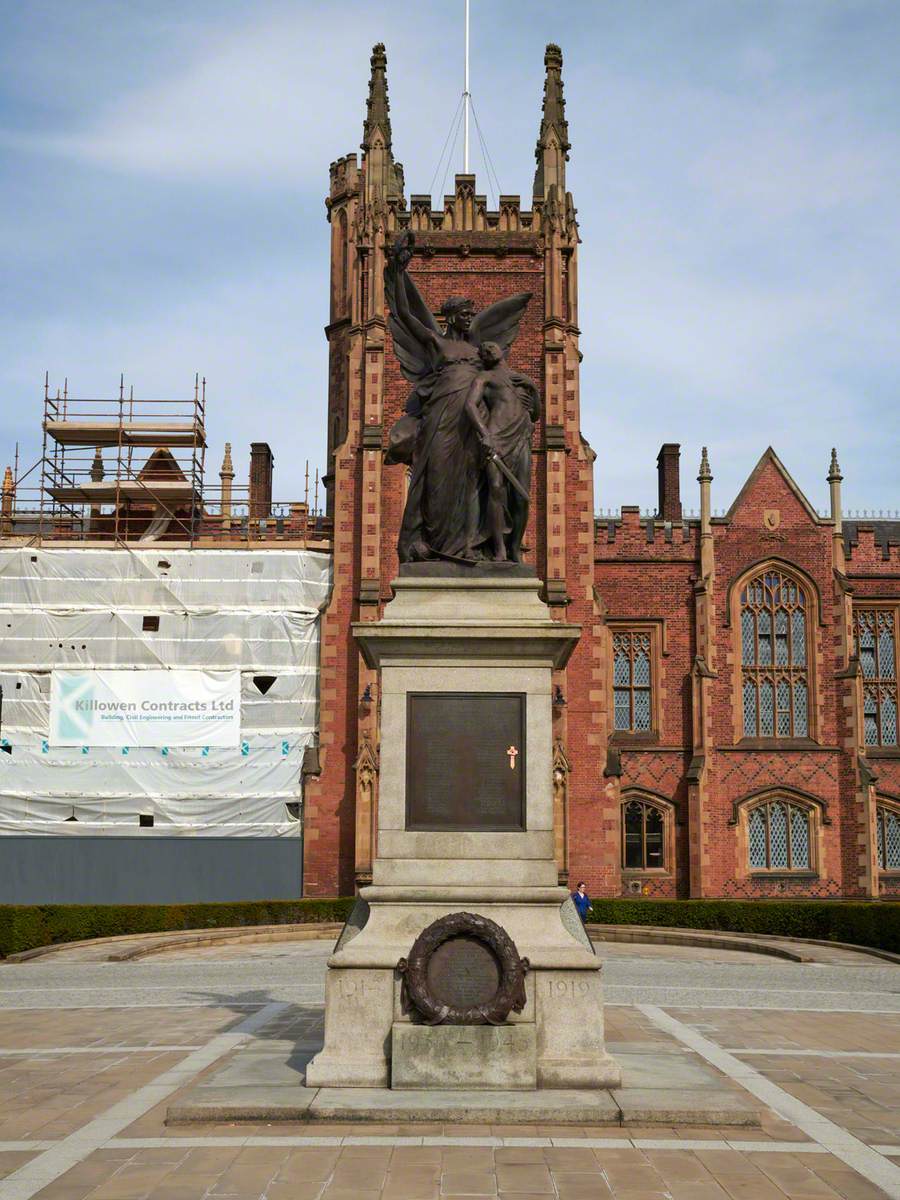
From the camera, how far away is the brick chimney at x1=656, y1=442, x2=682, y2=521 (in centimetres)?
4566

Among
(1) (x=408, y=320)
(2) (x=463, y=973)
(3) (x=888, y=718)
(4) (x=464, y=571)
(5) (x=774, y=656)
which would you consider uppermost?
(5) (x=774, y=656)

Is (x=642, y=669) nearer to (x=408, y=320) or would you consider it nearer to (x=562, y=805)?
(x=562, y=805)

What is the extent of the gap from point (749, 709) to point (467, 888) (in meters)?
31.1

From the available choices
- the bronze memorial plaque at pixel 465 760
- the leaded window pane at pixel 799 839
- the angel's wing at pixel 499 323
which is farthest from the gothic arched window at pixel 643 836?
the bronze memorial plaque at pixel 465 760

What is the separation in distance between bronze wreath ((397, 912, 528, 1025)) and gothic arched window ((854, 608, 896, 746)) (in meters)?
33.3

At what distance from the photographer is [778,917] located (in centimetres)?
2977

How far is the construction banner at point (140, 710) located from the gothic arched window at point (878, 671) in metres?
19.9

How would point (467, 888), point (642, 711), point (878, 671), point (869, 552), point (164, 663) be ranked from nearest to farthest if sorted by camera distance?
point (467, 888) < point (164, 663) < point (642, 711) < point (878, 671) < point (869, 552)

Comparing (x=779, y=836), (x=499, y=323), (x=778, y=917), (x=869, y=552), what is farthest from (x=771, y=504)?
(x=499, y=323)

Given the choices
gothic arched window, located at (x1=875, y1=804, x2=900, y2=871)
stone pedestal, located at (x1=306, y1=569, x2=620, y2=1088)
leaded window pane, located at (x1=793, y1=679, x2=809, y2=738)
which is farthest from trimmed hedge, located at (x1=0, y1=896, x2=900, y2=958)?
stone pedestal, located at (x1=306, y1=569, x2=620, y2=1088)

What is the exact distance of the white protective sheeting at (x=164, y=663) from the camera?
34750 millimetres

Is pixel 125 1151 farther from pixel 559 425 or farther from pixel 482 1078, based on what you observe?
pixel 559 425

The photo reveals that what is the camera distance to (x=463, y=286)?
3819 centimetres

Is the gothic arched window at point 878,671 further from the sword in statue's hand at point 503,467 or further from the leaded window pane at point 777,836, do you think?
the sword in statue's hand at point 503,467
